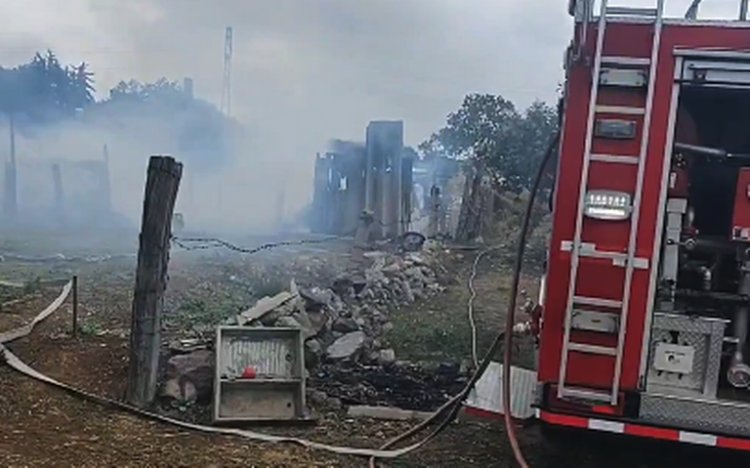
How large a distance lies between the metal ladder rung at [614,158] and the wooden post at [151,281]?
3.12 metres

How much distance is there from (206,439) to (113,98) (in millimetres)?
26371

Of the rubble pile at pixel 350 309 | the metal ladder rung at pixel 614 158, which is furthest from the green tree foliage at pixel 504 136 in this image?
the metal ladder rung at pixel 614 158

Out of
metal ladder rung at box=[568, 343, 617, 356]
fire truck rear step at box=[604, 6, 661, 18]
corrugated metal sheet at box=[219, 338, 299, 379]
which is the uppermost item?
fire truck rear step at box=[604, 6, 661, 18]

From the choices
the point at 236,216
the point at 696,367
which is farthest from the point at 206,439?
the point at 236,216

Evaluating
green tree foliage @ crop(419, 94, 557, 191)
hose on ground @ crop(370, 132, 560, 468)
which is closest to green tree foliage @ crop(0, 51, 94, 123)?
green tree foliage @ crop(419, 94, 557, 191)

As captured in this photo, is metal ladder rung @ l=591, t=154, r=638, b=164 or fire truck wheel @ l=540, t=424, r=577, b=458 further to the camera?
fire truck wheel @ l=540, t=424, r=577, b=458

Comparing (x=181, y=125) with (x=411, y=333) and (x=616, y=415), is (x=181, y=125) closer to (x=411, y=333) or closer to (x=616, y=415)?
(x=411, y=333)

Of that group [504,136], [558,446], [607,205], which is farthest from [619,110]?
[504,136]

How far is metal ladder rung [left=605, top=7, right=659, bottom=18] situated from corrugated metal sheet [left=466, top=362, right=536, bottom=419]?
199 cm

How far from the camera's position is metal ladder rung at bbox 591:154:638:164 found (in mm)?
3773

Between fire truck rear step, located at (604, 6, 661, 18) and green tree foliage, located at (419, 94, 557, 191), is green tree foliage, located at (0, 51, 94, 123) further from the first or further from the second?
fire truck rear step, located at (604, 6, 661, 18)

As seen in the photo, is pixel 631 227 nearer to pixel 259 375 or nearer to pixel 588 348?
pixel 588 348

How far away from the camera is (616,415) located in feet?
12.7

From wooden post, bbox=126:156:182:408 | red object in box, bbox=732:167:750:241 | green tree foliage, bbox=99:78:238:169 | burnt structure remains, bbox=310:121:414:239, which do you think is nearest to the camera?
red object in box, bbox=732:167:750:241
